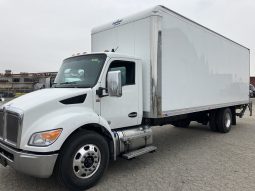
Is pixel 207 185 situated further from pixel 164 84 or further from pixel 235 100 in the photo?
pixel 235 100

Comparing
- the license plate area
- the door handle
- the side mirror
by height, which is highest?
the side mirror

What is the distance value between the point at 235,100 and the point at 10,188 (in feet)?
28.5

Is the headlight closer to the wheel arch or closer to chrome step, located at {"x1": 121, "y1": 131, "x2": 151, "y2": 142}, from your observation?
the wheel arch

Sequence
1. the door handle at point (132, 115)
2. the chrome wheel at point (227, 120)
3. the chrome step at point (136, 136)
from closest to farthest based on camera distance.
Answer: the chrome step at point (136, 136) → the door handle at point (132, 115) → the chrome wheel at point (227, 120)

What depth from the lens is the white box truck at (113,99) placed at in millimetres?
3912

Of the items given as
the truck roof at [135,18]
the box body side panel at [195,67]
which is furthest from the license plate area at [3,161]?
the truck roof at [135,18]

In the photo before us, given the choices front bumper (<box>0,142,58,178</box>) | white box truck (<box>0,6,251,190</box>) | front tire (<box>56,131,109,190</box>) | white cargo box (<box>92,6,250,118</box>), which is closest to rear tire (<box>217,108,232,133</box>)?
white cargo box (<box>92,6,250,118</box>)

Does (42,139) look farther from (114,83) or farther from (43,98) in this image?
(114,83)

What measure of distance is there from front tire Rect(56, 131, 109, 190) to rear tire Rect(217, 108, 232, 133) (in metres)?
6.03

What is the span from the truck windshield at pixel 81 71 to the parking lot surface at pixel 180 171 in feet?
6.26

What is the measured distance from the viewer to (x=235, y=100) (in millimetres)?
10016

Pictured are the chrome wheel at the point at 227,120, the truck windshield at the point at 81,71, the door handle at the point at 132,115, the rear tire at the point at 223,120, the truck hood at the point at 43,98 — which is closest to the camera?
the truck hood at the point at 43,98

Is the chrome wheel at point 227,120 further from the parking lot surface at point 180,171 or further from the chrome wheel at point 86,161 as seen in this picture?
the chrome wheel at point 86,161

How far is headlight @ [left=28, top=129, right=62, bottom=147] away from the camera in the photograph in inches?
149
